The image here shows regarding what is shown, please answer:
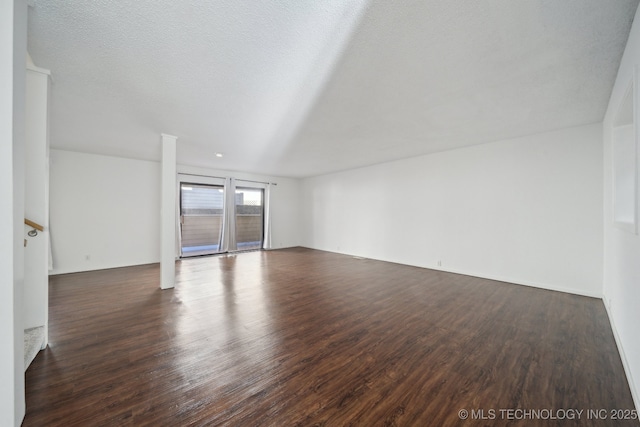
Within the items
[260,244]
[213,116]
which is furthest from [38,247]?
[260,244]

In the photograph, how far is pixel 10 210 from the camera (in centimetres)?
112

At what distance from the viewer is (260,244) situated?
292 inches

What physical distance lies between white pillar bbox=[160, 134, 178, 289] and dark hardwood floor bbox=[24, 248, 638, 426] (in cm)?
30

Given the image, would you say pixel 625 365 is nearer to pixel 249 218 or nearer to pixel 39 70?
pixel 39 70

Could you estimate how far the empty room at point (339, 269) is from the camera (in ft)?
4.48

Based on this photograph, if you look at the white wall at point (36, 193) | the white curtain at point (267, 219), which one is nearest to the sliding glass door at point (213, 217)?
the white curtain at point (267, 219)

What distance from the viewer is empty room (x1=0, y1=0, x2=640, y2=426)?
1364 mm

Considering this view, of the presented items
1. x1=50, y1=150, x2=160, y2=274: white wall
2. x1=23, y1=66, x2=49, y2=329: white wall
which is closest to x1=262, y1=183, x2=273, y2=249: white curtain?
x1=50, y1=150, x2=160, y2=274: white wall

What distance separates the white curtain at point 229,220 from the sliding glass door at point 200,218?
13cm

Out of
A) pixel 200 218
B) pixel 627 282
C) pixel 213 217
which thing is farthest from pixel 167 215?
pixel 627 282

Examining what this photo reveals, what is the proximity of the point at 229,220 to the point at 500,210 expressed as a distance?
6.26 metres

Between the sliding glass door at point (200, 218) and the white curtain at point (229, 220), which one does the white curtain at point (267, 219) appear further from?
the sliding glass door at point (200, 218)

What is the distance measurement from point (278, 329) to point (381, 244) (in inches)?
158

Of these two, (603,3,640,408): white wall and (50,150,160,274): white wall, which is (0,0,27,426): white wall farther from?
(50,150,160,274): white wall
